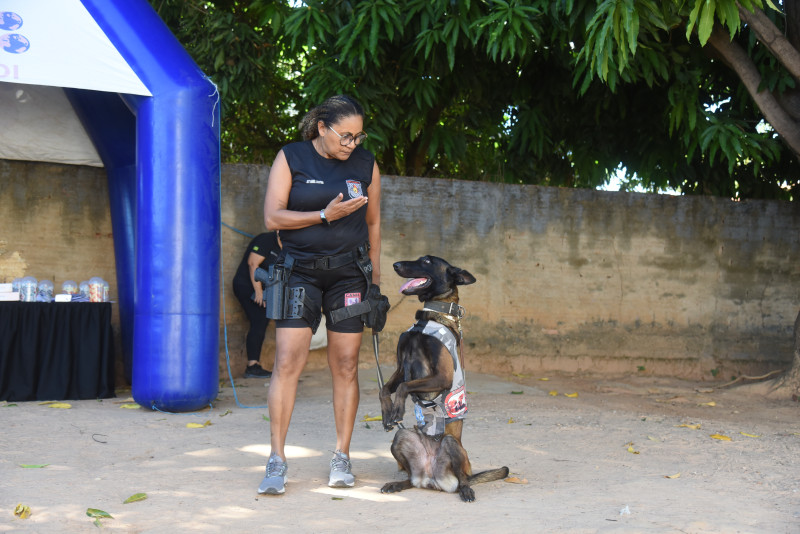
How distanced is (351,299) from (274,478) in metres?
0.90

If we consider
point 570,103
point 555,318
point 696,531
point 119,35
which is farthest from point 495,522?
point 570,103

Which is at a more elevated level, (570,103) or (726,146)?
(570,103)

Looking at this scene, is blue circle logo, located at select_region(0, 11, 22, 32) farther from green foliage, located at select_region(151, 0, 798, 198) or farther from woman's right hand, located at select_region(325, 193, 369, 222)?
woman's right hand, located at select_region(325, 193, 369, 222)

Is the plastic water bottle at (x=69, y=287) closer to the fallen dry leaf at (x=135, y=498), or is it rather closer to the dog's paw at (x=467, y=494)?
the fallen dry leaf at (x=135, y=498)

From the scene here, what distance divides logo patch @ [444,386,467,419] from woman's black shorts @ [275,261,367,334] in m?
0.55

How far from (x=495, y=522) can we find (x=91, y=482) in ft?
6.44

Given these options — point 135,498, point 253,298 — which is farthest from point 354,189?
point 253,298

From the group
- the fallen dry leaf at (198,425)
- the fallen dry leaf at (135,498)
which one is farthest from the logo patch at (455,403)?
the fallen dry leaf at (198,425)

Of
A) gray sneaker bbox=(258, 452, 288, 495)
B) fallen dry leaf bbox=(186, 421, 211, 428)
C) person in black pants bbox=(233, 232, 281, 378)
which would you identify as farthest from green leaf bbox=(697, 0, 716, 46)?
person in black pants bbox=(233, 232, 281, 378)

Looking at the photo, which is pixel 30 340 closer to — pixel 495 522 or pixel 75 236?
pixel 75 236

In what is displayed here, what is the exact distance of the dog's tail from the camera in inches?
152

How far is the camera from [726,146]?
22.0ft

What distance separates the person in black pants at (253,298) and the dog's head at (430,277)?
11.7 ft

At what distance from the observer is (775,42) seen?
593cm
